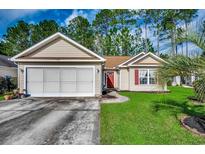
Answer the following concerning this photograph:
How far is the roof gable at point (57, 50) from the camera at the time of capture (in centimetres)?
1698

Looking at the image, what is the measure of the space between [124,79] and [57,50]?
8.39 m

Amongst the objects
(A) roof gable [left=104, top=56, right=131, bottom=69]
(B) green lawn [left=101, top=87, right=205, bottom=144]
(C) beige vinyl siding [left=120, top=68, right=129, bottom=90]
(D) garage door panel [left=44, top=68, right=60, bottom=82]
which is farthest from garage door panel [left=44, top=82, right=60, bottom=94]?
(A) roof gable [left=104, top=56, right=131, bottom=69]

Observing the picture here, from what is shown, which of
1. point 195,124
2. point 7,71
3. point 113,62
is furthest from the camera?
point 113,62

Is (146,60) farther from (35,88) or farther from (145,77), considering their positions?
(35,88)

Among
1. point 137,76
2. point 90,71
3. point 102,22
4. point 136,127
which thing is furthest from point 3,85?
point 102,22

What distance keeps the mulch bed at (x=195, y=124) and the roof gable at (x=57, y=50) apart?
31.0ft

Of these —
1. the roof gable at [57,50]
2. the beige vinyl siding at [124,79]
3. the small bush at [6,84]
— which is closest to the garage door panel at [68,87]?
the roof gable at [57,50]

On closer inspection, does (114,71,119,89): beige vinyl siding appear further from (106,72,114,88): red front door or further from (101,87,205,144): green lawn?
(101,87,205,144): green lawn

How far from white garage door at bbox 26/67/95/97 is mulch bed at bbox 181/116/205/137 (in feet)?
30.2

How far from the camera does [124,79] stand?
2292 centimetres

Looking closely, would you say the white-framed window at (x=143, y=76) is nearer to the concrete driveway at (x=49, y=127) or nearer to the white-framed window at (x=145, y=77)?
the white-framed window at (x=145, y=77)

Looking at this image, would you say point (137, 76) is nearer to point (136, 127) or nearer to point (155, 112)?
point (155, 112)

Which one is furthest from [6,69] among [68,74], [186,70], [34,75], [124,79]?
[186,70]
